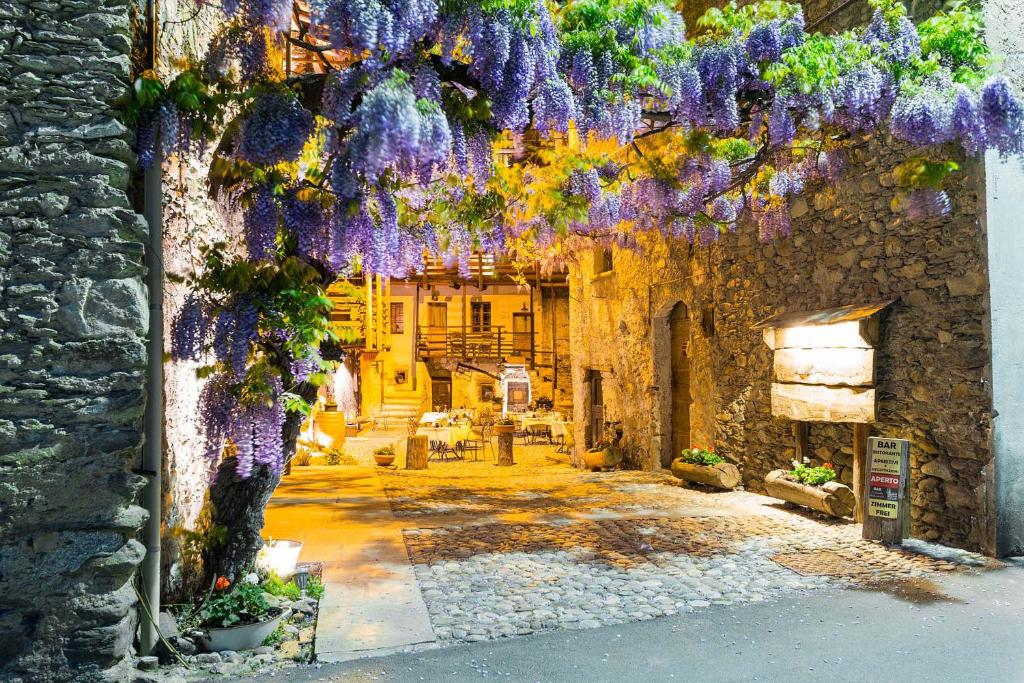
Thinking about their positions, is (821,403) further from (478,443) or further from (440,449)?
(478,443)

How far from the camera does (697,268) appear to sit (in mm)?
9461

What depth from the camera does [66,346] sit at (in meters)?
3.23

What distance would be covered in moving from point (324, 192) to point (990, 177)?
4.70m

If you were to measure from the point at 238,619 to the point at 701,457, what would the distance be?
618cm

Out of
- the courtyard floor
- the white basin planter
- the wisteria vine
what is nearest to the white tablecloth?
the courtyard floor

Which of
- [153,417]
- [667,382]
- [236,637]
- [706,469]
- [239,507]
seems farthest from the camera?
[667,382]

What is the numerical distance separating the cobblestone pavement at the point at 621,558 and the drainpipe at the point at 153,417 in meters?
1.44

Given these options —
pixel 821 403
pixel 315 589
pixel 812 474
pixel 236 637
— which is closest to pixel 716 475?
pixel 812 474

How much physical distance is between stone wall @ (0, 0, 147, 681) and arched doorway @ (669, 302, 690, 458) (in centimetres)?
784

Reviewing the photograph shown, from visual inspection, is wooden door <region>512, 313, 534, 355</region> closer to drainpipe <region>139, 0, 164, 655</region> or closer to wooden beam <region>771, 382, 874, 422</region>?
wooden beam <region>771, 382, 874, 422</region>

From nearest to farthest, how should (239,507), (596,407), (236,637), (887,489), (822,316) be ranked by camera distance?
(236,637) → (239,507) → (887,489) → (822,316) → (596,407)

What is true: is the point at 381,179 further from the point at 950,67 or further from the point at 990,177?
the point at 990,177

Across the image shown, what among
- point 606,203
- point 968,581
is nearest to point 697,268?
point 606,203

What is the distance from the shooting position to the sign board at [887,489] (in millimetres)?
5570
